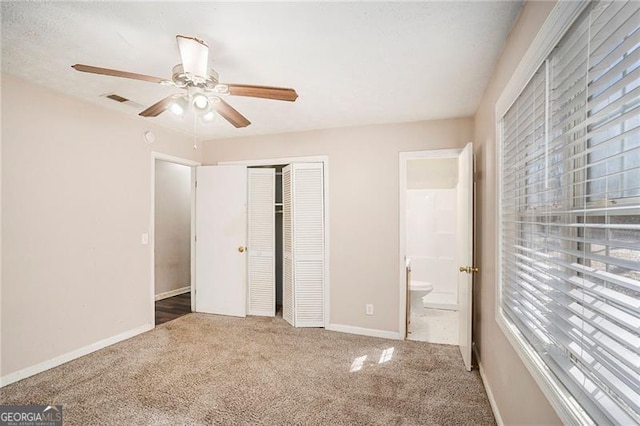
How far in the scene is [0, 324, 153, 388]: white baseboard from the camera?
7.54 feet

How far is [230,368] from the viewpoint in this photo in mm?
2572

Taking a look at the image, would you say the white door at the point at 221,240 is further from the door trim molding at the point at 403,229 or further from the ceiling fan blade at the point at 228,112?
the door trim molding at the point at 403,229

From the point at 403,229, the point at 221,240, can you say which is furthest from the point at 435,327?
the point at 221,240

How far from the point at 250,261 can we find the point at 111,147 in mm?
2022

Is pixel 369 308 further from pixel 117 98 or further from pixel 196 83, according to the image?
pixel 117 98

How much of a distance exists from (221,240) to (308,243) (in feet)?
4.04

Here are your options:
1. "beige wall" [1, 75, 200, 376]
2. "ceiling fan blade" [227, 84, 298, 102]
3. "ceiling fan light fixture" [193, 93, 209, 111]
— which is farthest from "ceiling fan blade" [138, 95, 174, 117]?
"beige wall" [1, 75, 200, 376]

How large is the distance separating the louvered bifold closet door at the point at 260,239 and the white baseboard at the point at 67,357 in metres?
1.26

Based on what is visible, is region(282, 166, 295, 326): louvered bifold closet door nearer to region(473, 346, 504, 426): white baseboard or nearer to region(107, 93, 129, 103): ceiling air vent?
region(107, 93, 129, 103): ceiling air vent

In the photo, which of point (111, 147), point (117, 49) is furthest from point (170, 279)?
point (117, 49)

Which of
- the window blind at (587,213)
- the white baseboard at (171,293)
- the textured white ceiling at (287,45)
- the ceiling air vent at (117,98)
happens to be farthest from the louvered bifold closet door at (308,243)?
the white baseboard at (171,293)

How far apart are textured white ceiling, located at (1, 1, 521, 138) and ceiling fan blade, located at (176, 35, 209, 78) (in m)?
0.14

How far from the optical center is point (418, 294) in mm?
3961

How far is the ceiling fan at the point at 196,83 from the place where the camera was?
1.59m
